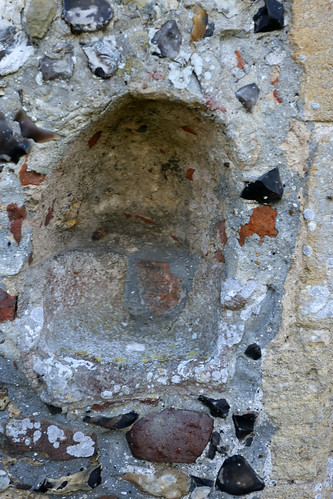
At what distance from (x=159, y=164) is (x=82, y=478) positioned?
898 millimetres

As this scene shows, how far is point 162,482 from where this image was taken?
1348mm

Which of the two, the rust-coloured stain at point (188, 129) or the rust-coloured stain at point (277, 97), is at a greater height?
the rust-coloured stain at point (277, 97)

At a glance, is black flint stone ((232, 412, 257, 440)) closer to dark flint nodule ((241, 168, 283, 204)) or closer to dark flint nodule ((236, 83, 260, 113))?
dark flint nodule ((241, 168, 283, 204))

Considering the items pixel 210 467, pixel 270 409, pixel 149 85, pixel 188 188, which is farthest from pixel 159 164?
pixel 210 467

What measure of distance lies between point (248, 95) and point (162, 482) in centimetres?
103

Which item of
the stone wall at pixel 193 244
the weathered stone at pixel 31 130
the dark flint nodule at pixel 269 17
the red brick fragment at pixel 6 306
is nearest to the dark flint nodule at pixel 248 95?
the stone wall at pixel 193 244

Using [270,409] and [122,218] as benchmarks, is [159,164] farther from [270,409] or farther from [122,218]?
[270,409]

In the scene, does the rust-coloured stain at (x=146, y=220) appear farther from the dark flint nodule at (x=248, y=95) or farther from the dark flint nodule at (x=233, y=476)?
the dark flint nodule at (x=233, y=476)

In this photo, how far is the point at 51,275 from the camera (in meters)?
1.39

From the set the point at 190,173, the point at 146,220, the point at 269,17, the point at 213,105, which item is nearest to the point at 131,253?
the point at 146,220

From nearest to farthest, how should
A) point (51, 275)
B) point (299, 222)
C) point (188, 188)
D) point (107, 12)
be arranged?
1. point (107, 12)
2. point (299, 222)
3. point (51, 275)
4. point (188, 188)

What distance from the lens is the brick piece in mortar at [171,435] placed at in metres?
1.33

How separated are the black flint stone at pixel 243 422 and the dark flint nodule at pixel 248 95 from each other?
0.79 meters

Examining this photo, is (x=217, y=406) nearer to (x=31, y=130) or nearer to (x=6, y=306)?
(x=6, y=306)
